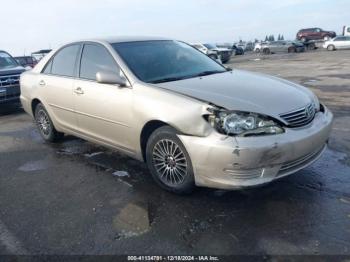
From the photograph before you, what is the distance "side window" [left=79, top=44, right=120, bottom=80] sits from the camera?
4684mm

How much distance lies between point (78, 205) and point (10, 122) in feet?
17.5

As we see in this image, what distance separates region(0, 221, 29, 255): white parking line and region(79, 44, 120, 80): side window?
2081mm

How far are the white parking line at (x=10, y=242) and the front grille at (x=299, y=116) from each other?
100 inches

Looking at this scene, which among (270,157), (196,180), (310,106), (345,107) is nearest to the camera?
(270,157)

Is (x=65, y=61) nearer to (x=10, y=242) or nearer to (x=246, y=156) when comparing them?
(x=10, y=242)

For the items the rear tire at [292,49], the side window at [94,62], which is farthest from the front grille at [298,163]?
the rear tire at [292,49]

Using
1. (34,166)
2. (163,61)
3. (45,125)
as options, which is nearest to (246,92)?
(163,61)

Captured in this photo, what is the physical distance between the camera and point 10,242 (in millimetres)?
3357

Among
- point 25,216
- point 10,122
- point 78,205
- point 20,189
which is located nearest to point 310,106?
point 78,205

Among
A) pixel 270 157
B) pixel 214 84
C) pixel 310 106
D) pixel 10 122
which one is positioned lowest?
pixel 10 122

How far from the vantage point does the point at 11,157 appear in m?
5.84

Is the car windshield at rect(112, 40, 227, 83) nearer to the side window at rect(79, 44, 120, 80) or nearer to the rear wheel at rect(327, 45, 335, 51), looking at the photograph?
the side window at rect(79, 44, 120, 80)

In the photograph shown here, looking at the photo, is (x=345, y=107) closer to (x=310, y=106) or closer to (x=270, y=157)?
(x=310, y=106)

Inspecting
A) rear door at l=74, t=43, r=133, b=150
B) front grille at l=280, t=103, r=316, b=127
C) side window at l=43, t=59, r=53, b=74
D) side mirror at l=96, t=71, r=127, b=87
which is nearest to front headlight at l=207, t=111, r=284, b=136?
front grille at l=280, t=103, r=316, b=127
